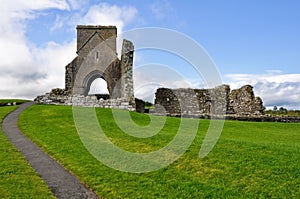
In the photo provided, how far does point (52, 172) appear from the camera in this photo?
507 inches

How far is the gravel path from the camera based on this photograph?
427 inches

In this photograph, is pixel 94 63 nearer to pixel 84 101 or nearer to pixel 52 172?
pixel 84 101

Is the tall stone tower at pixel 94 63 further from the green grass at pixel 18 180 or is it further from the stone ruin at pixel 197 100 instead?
the green grass at pixel 18 180

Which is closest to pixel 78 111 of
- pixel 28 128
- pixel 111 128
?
pixel 28 128

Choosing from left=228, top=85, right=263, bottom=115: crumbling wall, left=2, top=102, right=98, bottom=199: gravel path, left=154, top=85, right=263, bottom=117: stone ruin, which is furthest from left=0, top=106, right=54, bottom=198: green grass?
left=228, top=85, right=263, bottom=115: crumbling wall

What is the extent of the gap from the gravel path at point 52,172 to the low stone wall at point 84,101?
11.7 m

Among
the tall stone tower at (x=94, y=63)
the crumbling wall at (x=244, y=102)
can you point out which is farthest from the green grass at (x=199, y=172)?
the tall stone tower at (x=94, y=63)

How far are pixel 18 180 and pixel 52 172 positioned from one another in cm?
134

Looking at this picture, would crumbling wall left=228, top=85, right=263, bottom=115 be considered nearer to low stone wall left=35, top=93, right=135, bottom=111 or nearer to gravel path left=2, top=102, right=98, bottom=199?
low stone wall left=35, top=93, right=135, bottom=111

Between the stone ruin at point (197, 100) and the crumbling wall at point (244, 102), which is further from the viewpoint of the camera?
the stone ruin at point (197, 100)

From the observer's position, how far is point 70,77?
46.7 meters

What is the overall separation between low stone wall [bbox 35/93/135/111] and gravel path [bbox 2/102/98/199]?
11.7 metres

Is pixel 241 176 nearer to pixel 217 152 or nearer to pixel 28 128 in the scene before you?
pixel 217 152

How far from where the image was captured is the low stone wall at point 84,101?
99.6 feet
